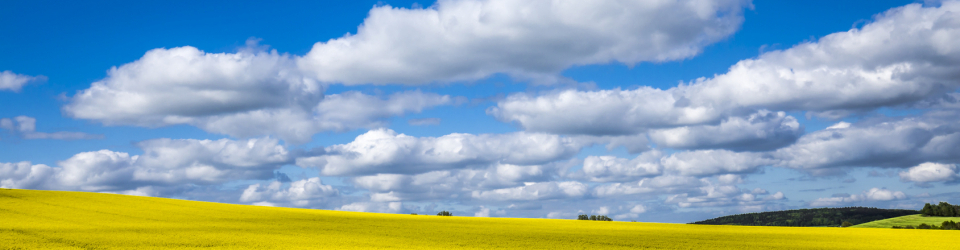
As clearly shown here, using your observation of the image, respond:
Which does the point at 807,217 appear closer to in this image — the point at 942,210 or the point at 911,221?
the point at 942,210

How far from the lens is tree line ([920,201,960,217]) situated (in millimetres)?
103325

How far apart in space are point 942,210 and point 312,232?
111 meters

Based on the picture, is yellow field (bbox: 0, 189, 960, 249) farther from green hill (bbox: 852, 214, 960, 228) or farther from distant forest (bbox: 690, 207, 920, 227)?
distant forest (bbox: 690, 207, 920, 227)

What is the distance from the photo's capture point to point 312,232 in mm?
43781

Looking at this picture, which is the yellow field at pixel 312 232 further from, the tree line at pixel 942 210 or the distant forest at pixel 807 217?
the distant forest at pixel 807 217

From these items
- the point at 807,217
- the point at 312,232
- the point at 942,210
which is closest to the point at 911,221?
the point at 942,210

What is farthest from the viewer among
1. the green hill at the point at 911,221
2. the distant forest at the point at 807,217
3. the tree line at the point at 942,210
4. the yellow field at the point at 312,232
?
the distant forest at the point at 807,217

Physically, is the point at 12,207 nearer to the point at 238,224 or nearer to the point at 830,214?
the point at 238,224

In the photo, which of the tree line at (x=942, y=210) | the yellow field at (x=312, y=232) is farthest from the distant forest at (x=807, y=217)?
the yellow field at (x=312, y=232)

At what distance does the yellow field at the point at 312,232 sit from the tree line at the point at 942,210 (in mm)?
55359

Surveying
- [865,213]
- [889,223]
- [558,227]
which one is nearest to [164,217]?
[558,227]

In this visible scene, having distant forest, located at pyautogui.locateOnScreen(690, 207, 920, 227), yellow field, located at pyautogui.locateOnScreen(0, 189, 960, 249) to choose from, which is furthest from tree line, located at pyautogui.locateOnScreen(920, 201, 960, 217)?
yellow field, located at pyautogui.locateOnScreen(0, 189, 960, 249)

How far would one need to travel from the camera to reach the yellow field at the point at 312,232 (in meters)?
35.4

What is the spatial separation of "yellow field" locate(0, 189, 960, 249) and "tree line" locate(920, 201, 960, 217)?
55359mm
